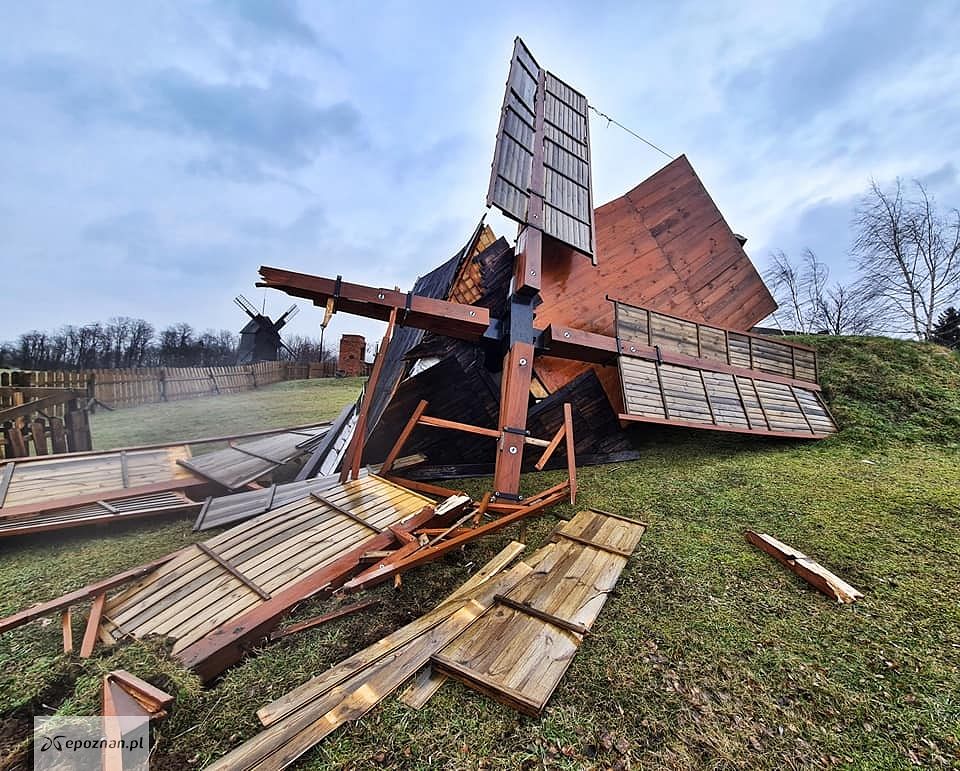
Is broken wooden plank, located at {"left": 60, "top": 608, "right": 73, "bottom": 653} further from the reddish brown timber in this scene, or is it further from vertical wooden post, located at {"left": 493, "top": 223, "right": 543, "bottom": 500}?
vertical wooden post, located at {"left": 493, "top": 223, "right": 543, "bottom": 500}

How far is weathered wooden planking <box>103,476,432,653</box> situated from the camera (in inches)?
101

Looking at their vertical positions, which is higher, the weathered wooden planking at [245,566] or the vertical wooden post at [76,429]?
the vertical wooden post at [76,429]

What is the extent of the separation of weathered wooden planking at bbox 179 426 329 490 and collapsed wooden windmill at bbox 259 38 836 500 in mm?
1682

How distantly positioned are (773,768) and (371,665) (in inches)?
77.2

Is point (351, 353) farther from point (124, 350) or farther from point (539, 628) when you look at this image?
point (124, 350)

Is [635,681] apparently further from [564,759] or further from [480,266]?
[480,266]

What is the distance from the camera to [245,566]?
2.99m

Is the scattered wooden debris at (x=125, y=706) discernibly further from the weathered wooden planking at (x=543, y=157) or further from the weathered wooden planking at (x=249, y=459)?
the weathered wooden planking at (x=543, y=157)

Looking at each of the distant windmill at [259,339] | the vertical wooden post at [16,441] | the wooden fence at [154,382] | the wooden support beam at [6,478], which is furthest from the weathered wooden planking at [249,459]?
the distant windmill at [259,339]

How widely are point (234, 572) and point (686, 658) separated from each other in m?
3.11

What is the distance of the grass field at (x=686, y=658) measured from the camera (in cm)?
183

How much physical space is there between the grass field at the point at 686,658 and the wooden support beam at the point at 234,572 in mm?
365

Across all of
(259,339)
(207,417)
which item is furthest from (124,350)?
(207,417)

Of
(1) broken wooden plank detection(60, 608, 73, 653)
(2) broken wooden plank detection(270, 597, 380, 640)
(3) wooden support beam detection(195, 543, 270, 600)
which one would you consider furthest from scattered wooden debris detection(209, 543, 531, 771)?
(1) broken wooden plank detection(60, 608, 73, 653)
